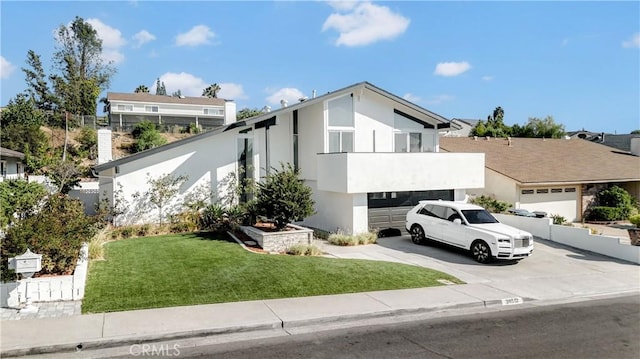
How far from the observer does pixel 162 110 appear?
57750 mm

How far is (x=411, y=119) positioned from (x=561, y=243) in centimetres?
835

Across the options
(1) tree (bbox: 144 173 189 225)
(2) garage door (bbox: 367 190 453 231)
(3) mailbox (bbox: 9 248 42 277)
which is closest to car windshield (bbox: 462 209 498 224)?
(2) garage door (bbox: 367 190 453 231)

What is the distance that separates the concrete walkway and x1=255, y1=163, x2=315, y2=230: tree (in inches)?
87.8

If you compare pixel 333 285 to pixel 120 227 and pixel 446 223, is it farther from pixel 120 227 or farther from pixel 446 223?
pixel 120 227

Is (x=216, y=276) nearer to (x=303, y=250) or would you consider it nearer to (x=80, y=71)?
(x=303, y=250)

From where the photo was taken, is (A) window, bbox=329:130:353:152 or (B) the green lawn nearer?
(B) the green lawn

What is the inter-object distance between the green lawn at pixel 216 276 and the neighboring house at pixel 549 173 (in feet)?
41.3

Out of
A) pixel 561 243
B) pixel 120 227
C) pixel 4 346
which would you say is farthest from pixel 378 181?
pixel 4 346

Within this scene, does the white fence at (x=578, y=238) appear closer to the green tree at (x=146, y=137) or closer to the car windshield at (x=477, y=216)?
the car windshield at (x=477, y=216)

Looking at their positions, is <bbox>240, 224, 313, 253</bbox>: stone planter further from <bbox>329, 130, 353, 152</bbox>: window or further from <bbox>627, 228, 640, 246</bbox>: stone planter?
<bbox>627, 228, 640, 246</bbox>: stone planter

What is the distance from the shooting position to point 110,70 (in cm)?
6053

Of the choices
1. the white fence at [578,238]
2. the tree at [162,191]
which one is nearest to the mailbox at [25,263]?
the tree at [162,191]

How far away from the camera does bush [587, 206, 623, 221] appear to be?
79.5 ft

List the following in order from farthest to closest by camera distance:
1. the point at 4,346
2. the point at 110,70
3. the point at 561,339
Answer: the point at 110,70, the point at 561,339, the point at 4,346
